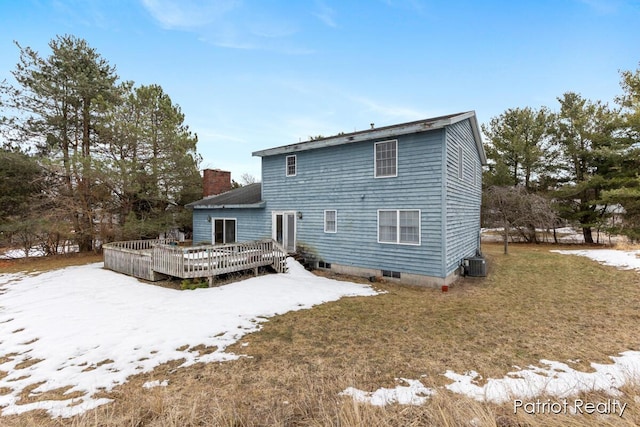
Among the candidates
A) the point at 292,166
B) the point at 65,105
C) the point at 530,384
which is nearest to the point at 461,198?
the point at 292,166

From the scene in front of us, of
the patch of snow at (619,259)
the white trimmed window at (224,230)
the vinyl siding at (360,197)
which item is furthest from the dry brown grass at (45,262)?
the patch of snow at (619,259)

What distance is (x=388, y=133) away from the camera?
1009cm

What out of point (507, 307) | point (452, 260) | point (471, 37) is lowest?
point (507, 307)

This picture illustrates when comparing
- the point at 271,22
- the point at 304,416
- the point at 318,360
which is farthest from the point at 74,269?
the point at 271,22

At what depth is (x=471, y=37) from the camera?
1566 cm

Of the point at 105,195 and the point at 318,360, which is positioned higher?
the point at 105,195

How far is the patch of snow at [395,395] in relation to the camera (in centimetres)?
333

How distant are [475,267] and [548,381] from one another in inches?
318

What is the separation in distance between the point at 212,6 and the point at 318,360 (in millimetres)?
17065

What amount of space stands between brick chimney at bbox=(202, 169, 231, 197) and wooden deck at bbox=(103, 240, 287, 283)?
691 centimetres

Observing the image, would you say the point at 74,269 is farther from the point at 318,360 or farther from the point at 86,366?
the point at 318,360

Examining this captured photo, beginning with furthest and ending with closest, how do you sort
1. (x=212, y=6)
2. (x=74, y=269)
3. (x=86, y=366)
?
1. (x=212, y=6)
2. (x=74, y=269)
3. (x=86, y=366)

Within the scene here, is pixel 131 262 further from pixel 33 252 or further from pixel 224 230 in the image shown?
pixel 33 252

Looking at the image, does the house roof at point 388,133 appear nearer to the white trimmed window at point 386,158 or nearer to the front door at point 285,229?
the white trimmed window at point 386,158
